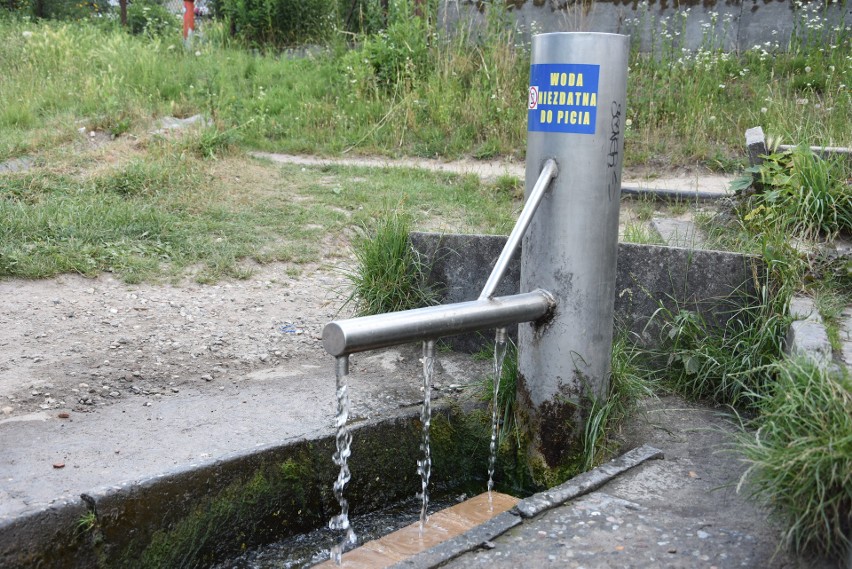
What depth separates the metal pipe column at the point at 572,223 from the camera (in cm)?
277

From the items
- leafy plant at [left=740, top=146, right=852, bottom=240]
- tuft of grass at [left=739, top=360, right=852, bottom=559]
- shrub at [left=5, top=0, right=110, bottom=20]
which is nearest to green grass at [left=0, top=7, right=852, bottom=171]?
leafy plant at [left=740, top=146, right=852, bottom=240]

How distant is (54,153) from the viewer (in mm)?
6277

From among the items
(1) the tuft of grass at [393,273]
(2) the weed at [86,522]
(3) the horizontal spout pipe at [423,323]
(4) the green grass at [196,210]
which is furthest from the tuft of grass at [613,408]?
(4) the green grass at [196,210]

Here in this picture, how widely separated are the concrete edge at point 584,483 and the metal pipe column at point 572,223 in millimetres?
248

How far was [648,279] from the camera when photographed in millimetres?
3617

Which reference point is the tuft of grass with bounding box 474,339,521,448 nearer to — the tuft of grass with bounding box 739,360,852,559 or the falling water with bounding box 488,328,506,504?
the falling water with bounding box 488,328,506,504

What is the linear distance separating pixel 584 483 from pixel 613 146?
3.70 feet

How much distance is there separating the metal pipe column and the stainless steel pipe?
0.05 m

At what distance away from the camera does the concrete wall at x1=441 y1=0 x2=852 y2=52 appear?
27.7 ft

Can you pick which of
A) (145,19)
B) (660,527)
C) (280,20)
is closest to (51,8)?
(145,19)

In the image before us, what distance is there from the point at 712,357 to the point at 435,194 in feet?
10.5

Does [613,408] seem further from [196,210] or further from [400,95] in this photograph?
[400,95]

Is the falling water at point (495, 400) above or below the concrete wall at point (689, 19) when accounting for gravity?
below

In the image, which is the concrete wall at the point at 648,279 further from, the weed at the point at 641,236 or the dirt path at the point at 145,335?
the dirt path at the point at 145,335
